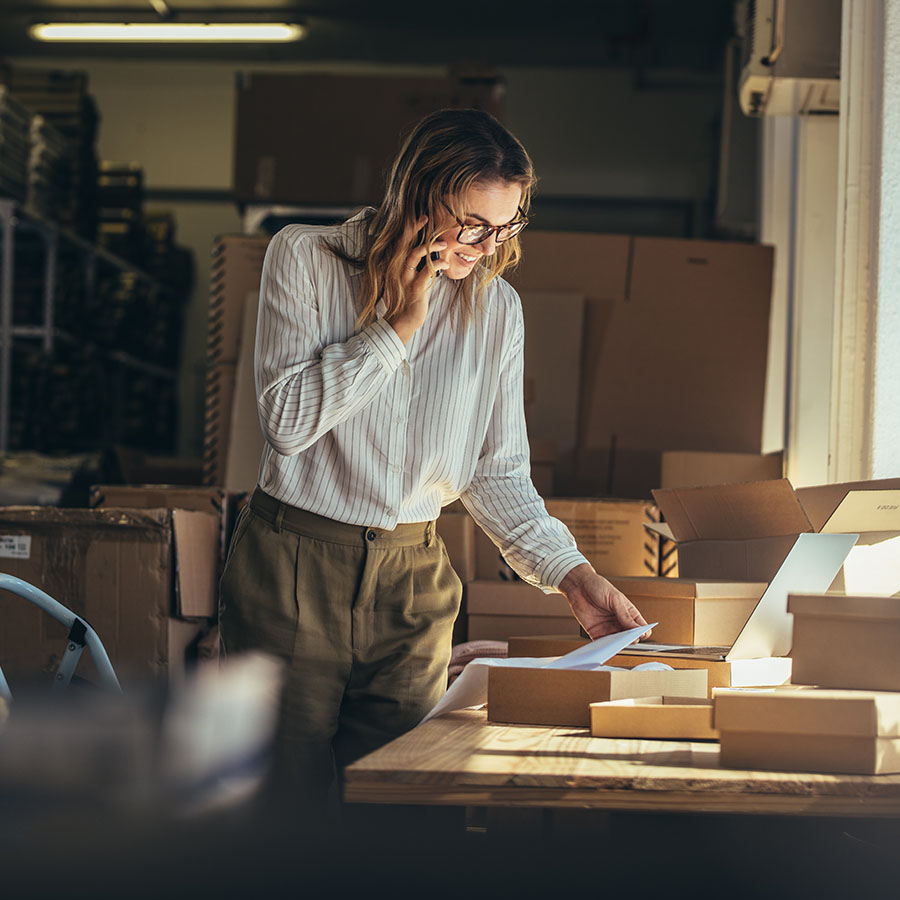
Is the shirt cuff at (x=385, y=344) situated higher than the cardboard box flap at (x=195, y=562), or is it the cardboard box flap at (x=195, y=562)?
the shirt cuff at (x=385, y=344)

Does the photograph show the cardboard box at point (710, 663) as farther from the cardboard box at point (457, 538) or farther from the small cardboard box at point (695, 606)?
the cardboard box at point (457, 538)

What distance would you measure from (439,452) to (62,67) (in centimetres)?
750

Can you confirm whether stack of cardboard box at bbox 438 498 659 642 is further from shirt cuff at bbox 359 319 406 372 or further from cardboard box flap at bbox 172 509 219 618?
shirt cuff at bbox 359 319 406 372

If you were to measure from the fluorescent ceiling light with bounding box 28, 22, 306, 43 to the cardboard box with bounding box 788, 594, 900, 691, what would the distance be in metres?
6.62

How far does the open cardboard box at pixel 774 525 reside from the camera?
1.71 m

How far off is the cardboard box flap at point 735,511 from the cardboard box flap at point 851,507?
0.15 feet

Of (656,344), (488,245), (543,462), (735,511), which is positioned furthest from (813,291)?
(488,245)

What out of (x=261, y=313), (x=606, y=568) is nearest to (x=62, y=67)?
(x=606, y=568)

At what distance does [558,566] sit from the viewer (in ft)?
5.37

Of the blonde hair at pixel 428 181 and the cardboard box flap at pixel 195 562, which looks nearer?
the blonde hair at pixel 428 181

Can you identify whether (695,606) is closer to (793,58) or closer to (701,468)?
(701,468)

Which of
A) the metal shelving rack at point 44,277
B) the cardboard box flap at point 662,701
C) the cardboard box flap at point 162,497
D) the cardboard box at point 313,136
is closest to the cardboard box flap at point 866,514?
the cardboard box flap at point 662,701

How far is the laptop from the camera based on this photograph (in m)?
1.50

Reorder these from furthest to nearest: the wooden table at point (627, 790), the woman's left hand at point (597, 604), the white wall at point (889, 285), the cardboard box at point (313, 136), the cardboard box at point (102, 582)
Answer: the cardboard box at point (313, 136) → the cardboard box at point (102, 582) → the white wall at point (889, 285) → the woman's left hand at point (597, 604) → the wooden table at point (627, 790)
